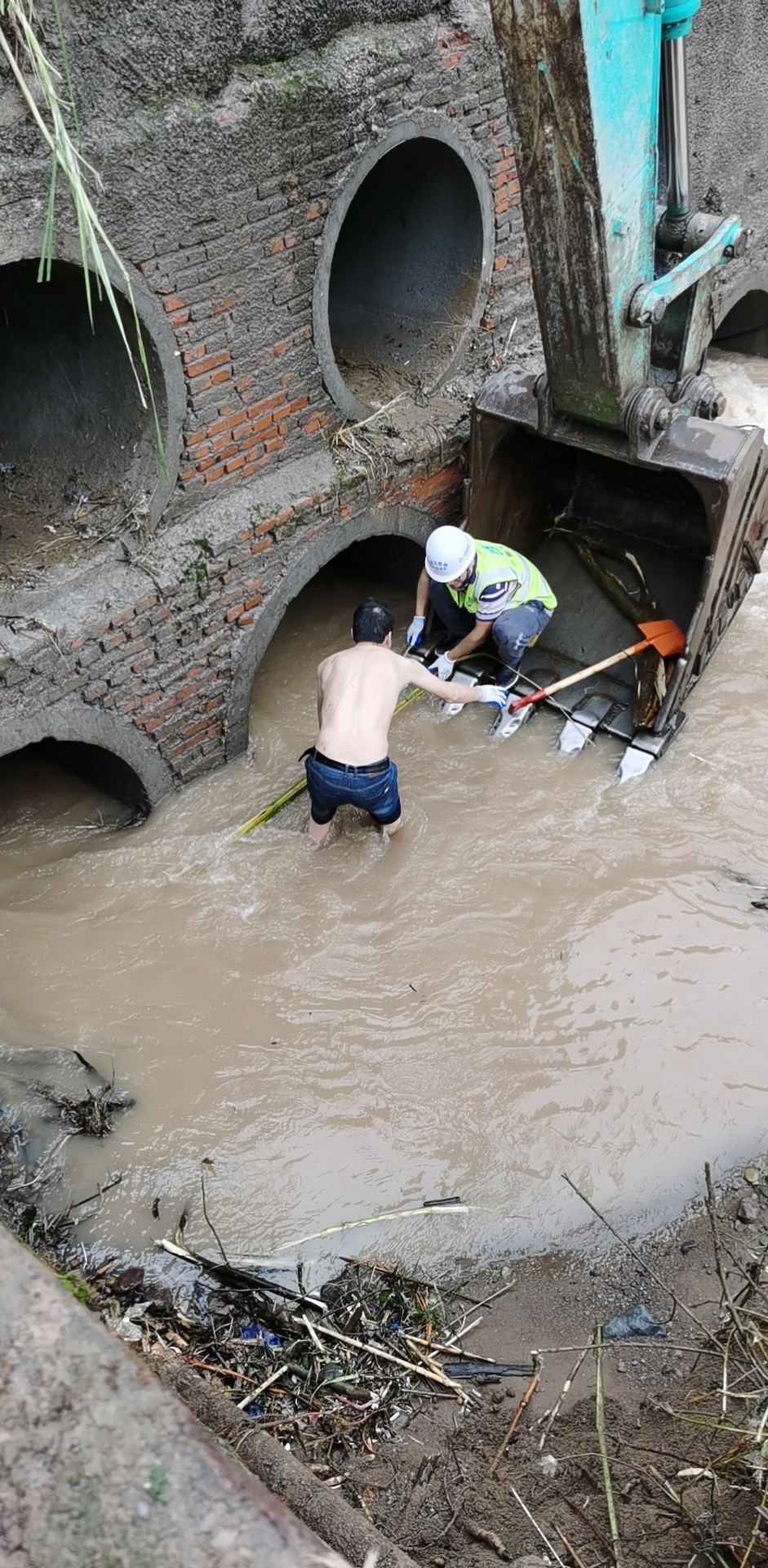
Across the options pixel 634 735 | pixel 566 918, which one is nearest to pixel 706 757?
pixel 634 735

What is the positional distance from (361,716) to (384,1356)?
271 cm

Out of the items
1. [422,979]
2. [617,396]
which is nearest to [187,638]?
[422,979]

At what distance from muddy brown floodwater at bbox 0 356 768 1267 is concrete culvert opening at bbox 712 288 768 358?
13.1 ft

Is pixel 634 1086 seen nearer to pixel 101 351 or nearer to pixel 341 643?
pixel 341 643

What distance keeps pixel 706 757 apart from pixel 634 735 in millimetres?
407

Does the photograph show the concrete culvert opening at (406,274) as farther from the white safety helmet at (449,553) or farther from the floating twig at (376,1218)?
the floating twig at (376,1218)

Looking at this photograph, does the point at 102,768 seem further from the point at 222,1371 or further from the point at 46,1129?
the point at 222,1371

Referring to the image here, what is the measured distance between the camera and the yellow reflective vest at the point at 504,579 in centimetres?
591

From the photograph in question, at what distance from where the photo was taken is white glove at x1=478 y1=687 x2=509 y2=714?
5699 mm

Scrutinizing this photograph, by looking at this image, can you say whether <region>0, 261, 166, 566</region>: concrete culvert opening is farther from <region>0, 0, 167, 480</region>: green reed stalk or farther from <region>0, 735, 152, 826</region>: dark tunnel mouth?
<region>0, 735, 152, 826</region>: dark tunnel mouth

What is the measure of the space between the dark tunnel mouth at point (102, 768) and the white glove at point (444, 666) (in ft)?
5.95

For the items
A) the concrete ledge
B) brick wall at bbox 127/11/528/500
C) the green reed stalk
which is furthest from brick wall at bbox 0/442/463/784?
the concrete ledge

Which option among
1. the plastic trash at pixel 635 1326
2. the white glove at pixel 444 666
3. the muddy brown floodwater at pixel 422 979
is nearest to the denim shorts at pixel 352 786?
the muddy brown floodwater at pixel 422 979

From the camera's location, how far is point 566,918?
5.28 meters
